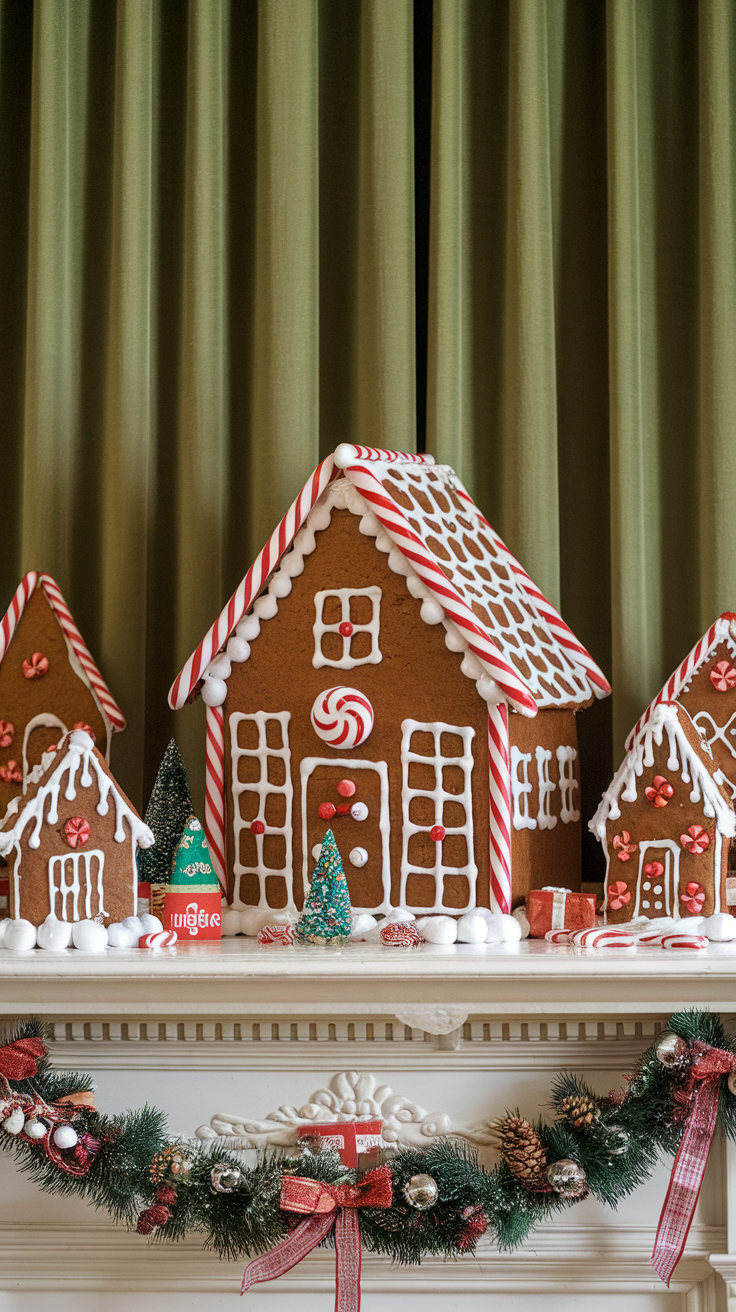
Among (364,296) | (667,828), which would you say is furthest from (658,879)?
(364,296)

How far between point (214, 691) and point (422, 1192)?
A: 0.57m

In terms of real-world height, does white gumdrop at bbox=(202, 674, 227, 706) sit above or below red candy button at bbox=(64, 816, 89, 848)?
above

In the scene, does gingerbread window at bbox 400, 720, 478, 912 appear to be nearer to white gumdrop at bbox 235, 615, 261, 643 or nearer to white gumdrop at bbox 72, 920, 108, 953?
white gumdrop at bbox 235, 615, 261, 643

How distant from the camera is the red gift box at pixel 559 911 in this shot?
1213mm

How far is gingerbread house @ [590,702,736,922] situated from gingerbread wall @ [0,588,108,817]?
64 centimetres

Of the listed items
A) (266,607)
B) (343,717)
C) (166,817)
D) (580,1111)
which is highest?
(266,607)

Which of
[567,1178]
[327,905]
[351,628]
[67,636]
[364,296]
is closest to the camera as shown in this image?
[567,1178]

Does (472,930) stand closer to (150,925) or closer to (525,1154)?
(525,1154)

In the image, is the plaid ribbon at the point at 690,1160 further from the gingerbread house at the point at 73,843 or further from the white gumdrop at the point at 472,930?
the gingerbread house at the point at 73,843

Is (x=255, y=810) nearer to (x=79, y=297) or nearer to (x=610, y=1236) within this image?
(x=610, y=1236)

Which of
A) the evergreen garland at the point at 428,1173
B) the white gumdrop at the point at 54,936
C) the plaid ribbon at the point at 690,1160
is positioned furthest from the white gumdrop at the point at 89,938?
the plaid ribbon at the point at 690,1160

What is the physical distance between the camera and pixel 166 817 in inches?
53.1

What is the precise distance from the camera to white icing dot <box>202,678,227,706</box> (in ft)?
4.36

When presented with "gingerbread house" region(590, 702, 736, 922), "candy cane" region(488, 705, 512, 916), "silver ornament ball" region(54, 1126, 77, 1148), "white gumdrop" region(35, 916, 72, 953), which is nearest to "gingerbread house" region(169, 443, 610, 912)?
"candy cane" region(488, 705, 512, 916)
